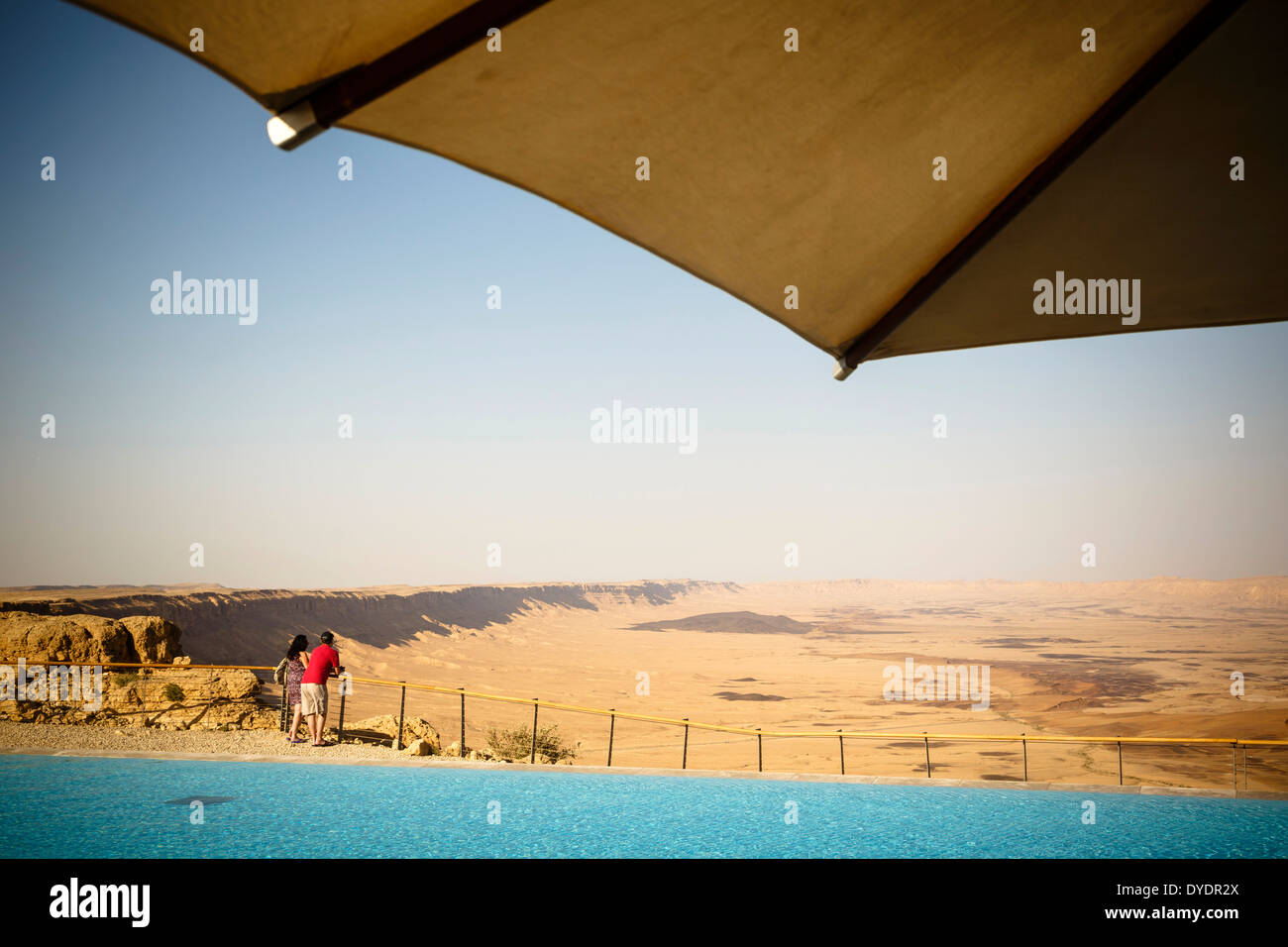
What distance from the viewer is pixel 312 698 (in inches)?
355

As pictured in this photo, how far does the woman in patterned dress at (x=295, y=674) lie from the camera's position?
8.95 m

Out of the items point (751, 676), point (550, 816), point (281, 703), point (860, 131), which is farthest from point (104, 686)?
point (751, 676)

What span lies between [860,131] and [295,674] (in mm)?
9908

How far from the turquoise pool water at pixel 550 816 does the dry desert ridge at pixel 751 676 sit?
3.81 ft

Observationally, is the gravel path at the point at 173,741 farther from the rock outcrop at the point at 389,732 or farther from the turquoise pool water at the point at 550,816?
the rock outcrop at the point at 389,732

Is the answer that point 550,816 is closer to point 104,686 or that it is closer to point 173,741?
point 173,741

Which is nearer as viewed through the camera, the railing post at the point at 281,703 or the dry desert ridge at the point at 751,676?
the railing post at the point at 281,703

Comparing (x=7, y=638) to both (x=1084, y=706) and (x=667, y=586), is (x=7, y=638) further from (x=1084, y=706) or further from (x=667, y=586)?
(x=667, y=586)

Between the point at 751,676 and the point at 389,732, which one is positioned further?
the point at 751,676

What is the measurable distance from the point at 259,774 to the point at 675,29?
9.34 m

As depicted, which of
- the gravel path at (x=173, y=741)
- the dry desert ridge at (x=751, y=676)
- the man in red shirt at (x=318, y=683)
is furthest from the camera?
the dry desert ridge at (x=751, y=676)

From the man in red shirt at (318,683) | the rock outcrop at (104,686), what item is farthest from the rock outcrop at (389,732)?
the rock outcrop at (104,686)

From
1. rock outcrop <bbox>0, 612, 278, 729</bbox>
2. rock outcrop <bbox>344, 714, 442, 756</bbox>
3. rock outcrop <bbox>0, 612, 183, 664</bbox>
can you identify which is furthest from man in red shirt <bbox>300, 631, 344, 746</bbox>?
rock outcrop <bbox>0, 612, 183, 664</bbox>
